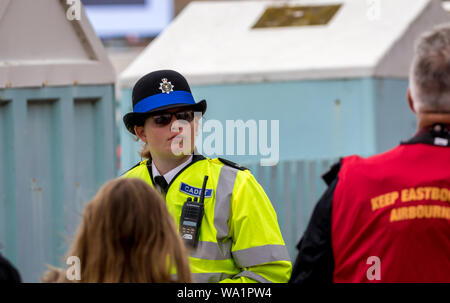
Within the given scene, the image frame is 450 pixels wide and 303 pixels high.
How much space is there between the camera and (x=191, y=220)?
2.97m

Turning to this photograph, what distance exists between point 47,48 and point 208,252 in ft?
7.12

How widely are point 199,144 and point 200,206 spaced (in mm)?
2480

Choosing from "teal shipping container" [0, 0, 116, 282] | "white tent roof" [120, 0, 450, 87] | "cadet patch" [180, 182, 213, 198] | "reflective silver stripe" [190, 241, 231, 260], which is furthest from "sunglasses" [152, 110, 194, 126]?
"white tent roof" [120, 0, 450, 87]

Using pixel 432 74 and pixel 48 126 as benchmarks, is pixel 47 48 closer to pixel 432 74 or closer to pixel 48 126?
→ pixel 48 126

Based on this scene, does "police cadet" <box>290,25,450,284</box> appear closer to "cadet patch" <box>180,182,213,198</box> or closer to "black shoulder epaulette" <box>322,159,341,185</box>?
"black shoulder epaulette" <box>322,159,341,185</box>

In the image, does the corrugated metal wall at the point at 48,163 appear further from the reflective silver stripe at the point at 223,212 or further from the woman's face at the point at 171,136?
the reflective silver stripe at the point at 223,212

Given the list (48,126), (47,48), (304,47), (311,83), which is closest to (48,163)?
(48,126)

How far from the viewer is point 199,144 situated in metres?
5.46

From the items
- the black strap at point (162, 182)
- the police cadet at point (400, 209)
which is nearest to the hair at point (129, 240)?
the police cadet at point (400, 209)

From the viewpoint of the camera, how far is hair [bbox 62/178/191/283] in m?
2.38

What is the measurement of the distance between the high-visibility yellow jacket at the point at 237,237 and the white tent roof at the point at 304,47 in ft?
13.8

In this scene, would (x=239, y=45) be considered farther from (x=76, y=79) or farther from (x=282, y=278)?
(x=282, y=278)

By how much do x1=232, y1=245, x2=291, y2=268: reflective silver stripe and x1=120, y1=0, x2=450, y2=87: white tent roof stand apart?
4251mm
